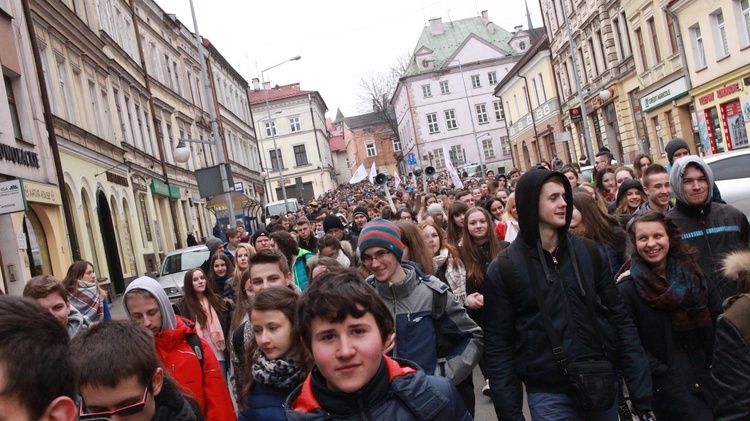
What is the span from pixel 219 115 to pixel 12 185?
39778 millimetres

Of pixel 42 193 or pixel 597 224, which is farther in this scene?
pixel 42 193

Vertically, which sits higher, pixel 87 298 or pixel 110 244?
pixel 110 244

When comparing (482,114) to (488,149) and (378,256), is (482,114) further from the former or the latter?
(378,256)

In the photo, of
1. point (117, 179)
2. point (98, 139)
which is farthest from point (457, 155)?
point (98, 139)

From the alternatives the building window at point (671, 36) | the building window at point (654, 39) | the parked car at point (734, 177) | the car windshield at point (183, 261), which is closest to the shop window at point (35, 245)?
the car windshield at point (183, 261)

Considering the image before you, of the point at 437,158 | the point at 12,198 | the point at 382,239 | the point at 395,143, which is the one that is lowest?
the point at 382,239

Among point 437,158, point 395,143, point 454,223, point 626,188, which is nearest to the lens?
point 626,188

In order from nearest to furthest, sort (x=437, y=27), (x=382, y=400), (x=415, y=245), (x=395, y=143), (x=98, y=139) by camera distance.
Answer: (x=382, y=400)
(x=415, y=245)
(x=98, y=139)
(x=437, y=27)
(x=395, y=143)

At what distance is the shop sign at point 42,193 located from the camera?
58.7 feet

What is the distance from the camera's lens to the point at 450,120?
91312 millimetres

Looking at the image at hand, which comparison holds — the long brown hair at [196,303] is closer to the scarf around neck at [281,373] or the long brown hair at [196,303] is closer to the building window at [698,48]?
the scarf around neck at [281,373]

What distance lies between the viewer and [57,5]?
23.1 m

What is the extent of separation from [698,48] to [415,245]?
1013 inches

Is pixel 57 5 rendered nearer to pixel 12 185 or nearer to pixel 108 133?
pixel 108 133
